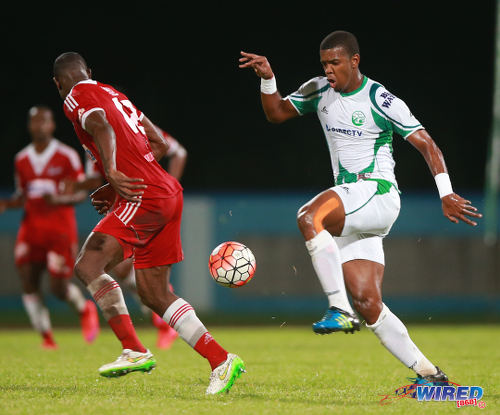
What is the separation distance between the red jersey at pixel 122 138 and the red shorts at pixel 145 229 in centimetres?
8

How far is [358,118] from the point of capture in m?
5.49

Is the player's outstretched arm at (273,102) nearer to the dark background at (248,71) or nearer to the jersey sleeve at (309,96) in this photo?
the jersey sleeve at (309,96)

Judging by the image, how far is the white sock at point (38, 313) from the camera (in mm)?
Result: 9891

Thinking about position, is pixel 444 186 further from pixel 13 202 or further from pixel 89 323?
pixel 13 202

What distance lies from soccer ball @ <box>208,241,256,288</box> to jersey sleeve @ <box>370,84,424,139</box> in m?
1.39

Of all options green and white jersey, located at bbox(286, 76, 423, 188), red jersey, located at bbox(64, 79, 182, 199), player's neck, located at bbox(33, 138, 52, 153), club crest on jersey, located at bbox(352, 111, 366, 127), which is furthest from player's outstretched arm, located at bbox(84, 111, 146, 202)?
player's neck, located at bbox(33, 138, 52, 153)

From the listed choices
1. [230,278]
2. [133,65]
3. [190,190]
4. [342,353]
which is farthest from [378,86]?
[133,65]

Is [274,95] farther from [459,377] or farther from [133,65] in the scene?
[133,65]

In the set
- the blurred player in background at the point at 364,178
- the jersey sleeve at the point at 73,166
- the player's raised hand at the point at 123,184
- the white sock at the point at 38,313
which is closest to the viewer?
the player's raised hand at the point at 123,184

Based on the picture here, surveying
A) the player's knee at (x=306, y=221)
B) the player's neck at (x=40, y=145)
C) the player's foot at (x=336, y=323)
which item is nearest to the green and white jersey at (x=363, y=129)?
the player's knee at (x=306, y=221)

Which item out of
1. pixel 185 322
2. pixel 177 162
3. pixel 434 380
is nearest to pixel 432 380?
pixel 434 380

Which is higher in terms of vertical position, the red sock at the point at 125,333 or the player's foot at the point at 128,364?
the red sock at the point at 125,333

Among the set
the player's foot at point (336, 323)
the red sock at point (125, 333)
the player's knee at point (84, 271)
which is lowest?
the red sock at point (125, 333)

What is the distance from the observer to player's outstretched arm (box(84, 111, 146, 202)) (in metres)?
5.06
